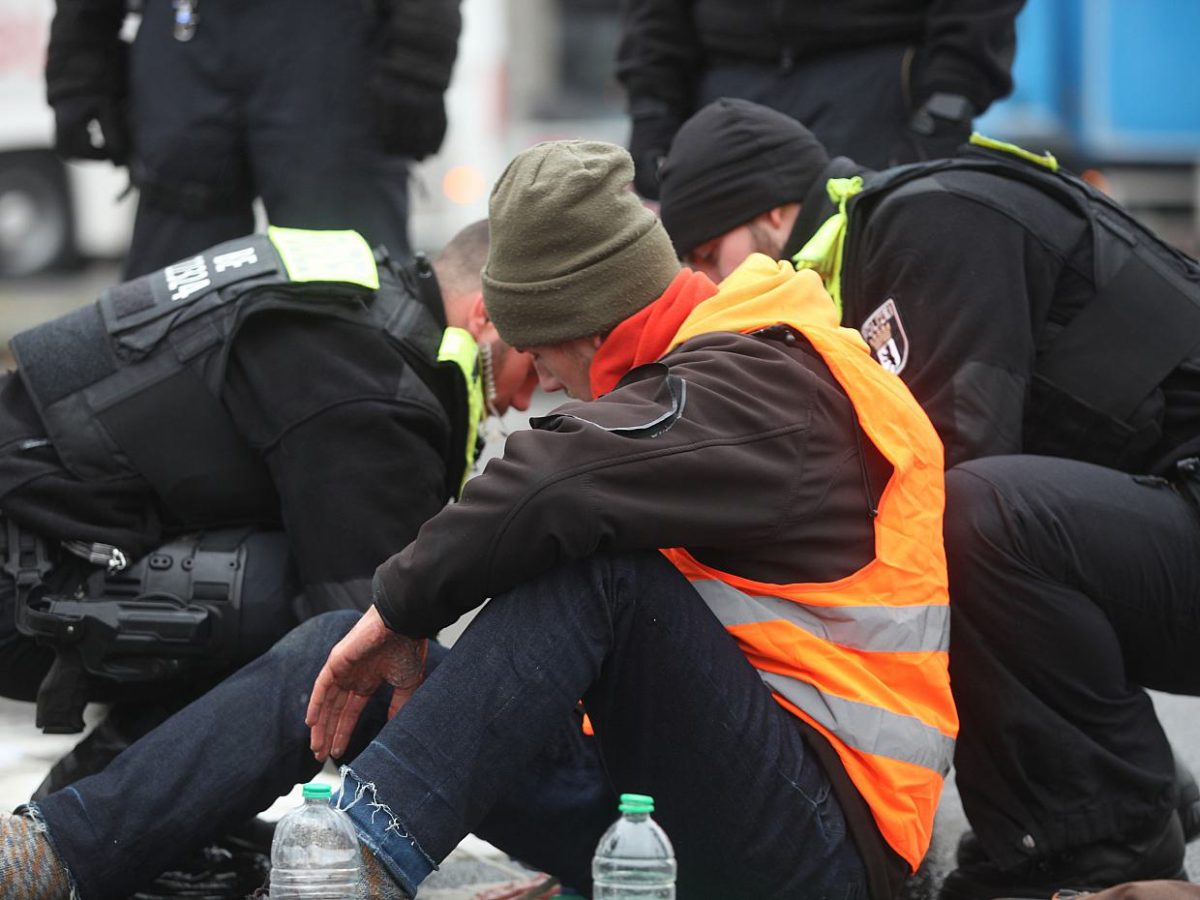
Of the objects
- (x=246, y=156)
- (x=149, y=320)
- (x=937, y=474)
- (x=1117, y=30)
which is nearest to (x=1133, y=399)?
(x=937, y=474)

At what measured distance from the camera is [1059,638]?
2750 mm

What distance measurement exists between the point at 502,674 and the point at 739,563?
0.34 metres

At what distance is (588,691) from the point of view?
2461 mm

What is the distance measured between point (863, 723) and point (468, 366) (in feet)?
3.48

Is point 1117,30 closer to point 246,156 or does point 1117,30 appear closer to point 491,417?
point 246,156

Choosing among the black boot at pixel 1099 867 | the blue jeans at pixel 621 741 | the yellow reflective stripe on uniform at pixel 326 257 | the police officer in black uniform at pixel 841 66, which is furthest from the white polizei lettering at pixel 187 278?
the black boot at pixel 1099 867

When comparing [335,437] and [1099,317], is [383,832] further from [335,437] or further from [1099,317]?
[1099,317]

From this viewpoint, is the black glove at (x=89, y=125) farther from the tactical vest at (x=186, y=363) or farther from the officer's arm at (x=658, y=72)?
the tactical vest at (x=186, y=363)

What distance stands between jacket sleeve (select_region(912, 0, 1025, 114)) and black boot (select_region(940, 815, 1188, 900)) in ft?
6.41

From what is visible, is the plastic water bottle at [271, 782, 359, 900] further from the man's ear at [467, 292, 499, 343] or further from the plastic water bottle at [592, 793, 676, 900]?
the man's ear at [467, 292, 499, 343]

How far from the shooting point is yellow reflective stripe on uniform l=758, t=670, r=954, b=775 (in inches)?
94.1

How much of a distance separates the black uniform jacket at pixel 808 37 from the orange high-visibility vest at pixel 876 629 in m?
1.97

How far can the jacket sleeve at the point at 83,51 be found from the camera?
15.4ft

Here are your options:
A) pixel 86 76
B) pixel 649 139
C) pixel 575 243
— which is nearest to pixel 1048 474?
pixel 575 243
